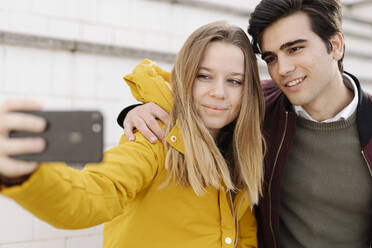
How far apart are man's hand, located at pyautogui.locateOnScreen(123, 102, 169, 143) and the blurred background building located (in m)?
0.66

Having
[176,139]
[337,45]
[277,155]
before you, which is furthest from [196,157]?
[337,45]

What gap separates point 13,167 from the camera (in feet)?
1.53

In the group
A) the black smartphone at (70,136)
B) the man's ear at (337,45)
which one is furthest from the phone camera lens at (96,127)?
the man's ear at (337,45)

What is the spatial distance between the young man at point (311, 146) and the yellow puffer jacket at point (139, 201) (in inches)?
6.5

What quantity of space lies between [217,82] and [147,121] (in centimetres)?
24

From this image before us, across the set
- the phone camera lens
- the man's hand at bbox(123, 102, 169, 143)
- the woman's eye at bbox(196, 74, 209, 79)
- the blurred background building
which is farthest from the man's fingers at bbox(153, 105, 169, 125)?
the blurred background building

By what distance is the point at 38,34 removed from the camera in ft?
5.11

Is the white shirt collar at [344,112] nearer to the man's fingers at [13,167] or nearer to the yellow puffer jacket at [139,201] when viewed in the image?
the yellow puffer jacket at [139,201]

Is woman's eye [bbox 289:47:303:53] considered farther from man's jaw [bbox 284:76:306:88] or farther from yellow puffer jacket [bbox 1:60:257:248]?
yellow puffer jacket [bbox 1:60:257:248]

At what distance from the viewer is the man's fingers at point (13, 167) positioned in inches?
18.3

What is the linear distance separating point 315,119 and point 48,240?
1.30 metres

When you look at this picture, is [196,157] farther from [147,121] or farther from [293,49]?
[293,49]

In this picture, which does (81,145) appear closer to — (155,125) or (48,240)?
(155,125)

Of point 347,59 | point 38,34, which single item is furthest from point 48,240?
point 347,59
